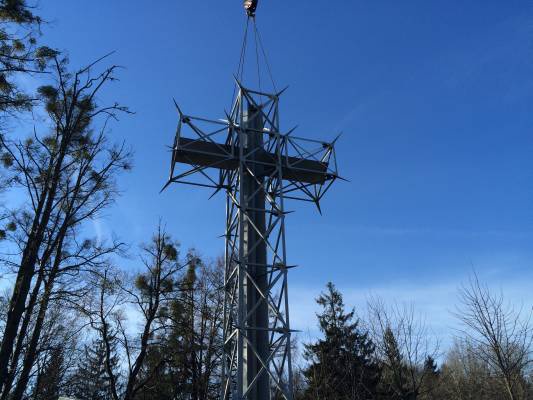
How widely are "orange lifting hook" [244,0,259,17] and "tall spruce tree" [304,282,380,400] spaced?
667 inches

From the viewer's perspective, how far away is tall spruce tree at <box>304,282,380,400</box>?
24.8m

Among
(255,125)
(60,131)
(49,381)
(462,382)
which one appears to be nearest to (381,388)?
(462,382)

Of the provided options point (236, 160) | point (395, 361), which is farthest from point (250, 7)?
point (395, 361)

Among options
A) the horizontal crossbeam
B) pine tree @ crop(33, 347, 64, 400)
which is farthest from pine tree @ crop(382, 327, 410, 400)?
pine tree @ crop(33, 347, 64, 400)

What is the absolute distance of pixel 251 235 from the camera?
419 inches

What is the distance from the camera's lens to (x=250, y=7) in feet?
51.7

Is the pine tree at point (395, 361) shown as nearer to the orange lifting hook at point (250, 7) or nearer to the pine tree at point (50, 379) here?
the orange lifting hook at point (250, 7)

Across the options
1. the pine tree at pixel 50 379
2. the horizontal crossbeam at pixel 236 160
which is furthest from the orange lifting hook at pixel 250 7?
the pine tree at pixel 50 379

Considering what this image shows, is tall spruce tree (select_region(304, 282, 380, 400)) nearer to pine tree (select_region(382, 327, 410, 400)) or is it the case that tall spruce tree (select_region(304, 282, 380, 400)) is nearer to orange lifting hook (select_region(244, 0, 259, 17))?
pine tree (select_region(382, 327, 410, 400))

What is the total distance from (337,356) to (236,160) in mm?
20826

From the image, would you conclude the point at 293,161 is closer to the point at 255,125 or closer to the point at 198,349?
the point at 255,125

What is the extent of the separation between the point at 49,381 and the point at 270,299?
17895 millimetres

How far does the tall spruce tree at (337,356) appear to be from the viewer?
24.8 m

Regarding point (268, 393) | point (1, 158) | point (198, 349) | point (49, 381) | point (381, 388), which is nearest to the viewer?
point (268, 393)
